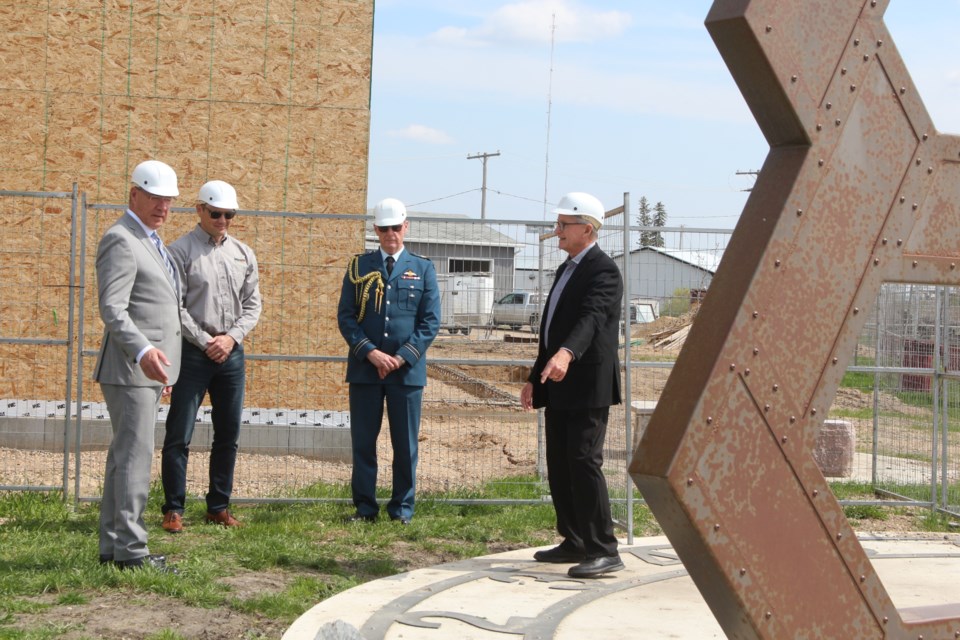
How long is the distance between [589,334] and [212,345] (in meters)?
2.40

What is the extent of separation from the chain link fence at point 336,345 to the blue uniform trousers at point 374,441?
89 centimetres

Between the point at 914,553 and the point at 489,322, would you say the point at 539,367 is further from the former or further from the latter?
the point at 914,553

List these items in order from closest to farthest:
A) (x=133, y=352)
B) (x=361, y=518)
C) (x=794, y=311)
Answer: (x=794, y=311)
(x=133, y=352)
(x=361, y=518)

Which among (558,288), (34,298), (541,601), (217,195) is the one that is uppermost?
(217,195)

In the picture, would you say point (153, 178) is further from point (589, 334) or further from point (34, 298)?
point (34, 298)

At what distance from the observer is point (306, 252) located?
10508 mm

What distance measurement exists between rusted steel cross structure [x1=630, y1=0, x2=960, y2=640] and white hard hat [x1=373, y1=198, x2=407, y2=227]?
427 centimetres

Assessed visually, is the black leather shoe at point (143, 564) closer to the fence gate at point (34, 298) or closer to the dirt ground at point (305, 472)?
the dirt ground at point (305, 472)

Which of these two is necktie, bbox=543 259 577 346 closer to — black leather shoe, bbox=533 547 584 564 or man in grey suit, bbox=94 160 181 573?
black leather shoe, bbox=533 547 584 564

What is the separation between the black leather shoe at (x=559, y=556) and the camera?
6.60 metres

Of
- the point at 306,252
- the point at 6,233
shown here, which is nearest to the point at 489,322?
the point at 306,252

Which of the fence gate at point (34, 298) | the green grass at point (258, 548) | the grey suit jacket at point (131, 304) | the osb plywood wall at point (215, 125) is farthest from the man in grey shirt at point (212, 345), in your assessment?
the fence gate at point (34, 298)

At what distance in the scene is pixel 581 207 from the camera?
6.60 meters

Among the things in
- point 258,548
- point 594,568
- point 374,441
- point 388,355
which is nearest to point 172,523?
point 258,548
